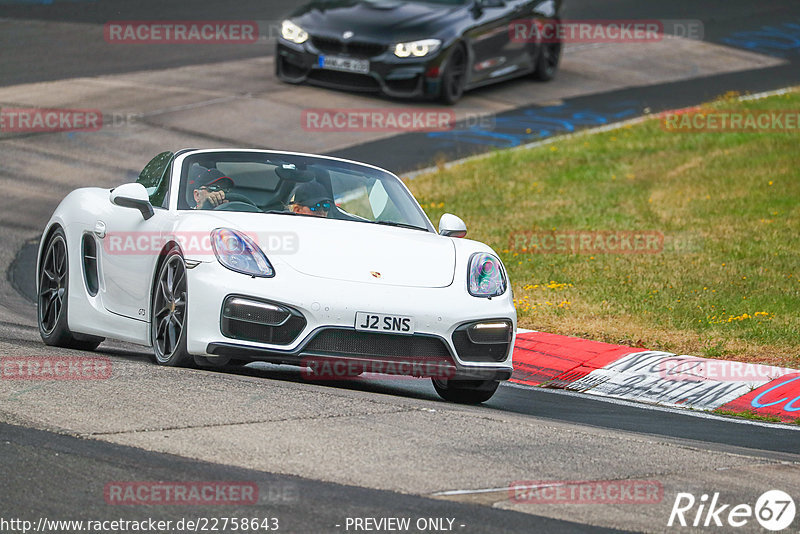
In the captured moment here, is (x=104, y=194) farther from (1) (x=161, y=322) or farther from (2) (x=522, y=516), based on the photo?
(2) (x=522, y=516)

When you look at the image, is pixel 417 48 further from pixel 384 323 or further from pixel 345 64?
pixel 384 323

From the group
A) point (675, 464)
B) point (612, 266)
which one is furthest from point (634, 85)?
point (675, 464)

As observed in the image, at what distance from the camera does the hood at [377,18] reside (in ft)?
61.2

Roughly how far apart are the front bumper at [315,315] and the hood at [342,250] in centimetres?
10

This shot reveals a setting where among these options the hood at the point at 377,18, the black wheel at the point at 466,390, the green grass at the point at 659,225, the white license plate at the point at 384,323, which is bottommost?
the green grass at the point at 659,225

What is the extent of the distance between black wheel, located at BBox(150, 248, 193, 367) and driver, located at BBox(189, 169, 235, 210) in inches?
22.9

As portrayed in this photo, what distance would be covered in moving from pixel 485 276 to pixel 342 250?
85 cm

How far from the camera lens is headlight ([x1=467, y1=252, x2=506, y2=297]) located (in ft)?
24.5

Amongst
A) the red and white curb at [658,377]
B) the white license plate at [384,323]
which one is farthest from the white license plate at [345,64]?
the white license plate at [384,323]

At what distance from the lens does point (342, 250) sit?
7.31 metres

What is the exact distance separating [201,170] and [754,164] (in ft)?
33.6

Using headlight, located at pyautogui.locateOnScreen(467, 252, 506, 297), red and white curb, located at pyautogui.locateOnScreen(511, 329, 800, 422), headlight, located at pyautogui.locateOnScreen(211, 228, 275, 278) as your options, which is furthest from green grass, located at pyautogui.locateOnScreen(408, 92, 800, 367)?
headlight, located at pyautogui.locateOnScreen(211, 228, 275, 278)

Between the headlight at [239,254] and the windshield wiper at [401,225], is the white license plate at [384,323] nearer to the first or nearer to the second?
the headlight at [239,254]

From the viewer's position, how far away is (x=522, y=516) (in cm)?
489
